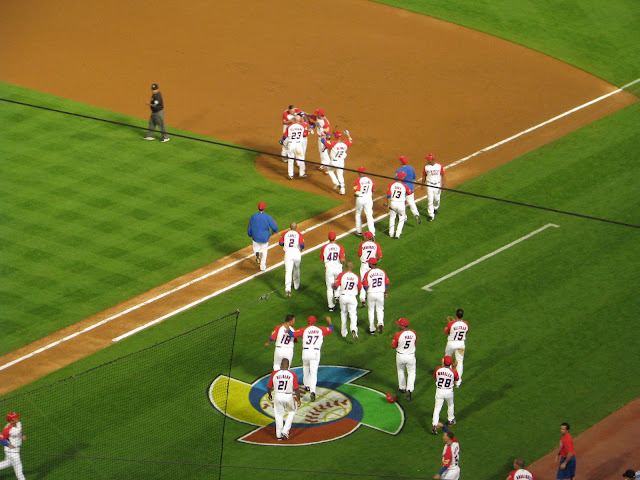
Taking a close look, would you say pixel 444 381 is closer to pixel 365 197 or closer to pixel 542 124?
pixel 365 197

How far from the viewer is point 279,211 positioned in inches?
1106

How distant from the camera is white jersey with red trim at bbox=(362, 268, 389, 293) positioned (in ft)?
73.3

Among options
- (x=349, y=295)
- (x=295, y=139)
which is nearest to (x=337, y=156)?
(x=295, y=139)

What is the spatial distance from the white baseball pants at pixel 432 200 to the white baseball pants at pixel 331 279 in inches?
186

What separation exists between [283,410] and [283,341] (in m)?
1.55

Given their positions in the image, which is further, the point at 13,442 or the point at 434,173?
the point at 434,173

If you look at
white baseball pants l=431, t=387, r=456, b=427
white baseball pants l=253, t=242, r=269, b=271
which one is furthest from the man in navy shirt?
white baseball pants l=431, t=387, r=456, b=427

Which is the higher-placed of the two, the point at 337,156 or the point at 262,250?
the point at 337,156

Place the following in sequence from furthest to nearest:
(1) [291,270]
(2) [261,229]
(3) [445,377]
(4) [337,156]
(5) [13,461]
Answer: (4) [337,156], (2) [261,229], (1) [291,270], (3) [445,377], (5) [13,461]

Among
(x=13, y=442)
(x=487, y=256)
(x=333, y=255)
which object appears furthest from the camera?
(x=487, y=256)

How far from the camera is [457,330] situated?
20.7m

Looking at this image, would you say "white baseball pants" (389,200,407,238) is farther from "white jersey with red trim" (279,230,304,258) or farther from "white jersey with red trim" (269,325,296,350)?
"white jersey with red trim" (269,325,296,350)

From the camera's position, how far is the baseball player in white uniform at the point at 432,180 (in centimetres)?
2686

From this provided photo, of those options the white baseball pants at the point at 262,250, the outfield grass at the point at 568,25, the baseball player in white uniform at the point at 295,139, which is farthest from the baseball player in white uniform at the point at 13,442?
the outfield grass at the point at 568,25
